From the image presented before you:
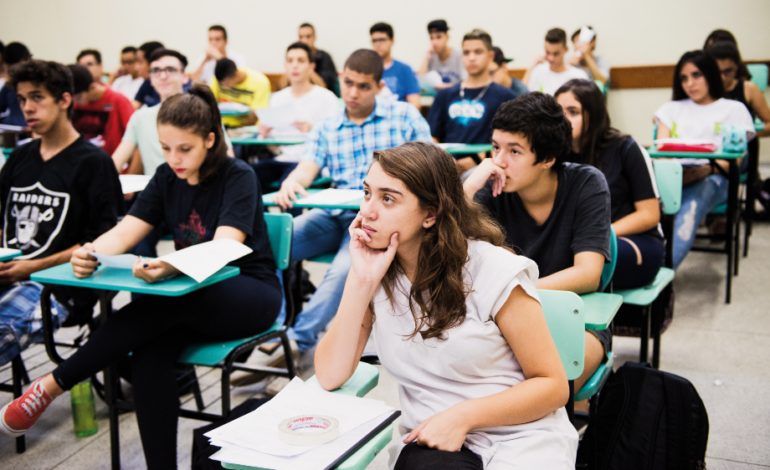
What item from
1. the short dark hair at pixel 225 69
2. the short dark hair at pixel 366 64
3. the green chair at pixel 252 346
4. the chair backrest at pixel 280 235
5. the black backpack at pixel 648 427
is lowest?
the black backpack at pixel 648 427

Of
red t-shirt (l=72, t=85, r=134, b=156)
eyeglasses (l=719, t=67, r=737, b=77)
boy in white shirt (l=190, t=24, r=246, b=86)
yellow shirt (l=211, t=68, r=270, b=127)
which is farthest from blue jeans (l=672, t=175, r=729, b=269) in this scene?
boy in white shirt (l=190, t=24, r=246, b=86)

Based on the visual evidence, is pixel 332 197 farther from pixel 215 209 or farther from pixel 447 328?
pixel 447 328

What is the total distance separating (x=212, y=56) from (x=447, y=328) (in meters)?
6.27

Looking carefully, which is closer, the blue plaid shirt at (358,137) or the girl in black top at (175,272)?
the girl in black top at (175,272)

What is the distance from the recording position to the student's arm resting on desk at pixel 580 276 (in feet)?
5.25

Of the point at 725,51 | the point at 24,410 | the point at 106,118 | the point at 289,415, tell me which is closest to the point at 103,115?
the point at 106,118

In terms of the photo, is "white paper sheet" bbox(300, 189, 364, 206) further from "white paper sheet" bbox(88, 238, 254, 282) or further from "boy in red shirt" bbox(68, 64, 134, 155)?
"boy in red shirt" bbox(68, 64, 134, 155)

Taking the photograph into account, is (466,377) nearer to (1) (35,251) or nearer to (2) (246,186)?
(2) (246,186)

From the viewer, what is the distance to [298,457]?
3.01 feet

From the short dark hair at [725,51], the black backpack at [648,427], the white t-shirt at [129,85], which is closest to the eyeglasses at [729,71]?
the short dark hair at [725,51]

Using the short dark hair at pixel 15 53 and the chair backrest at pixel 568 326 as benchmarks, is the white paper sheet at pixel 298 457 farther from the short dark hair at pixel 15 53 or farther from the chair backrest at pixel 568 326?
the short dark hair at pixel 15 53

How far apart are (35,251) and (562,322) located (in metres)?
1.86

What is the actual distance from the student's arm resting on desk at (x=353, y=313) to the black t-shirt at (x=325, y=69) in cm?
548

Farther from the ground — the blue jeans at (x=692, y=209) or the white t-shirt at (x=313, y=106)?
the white t-shirt at (x=313, y=106)
